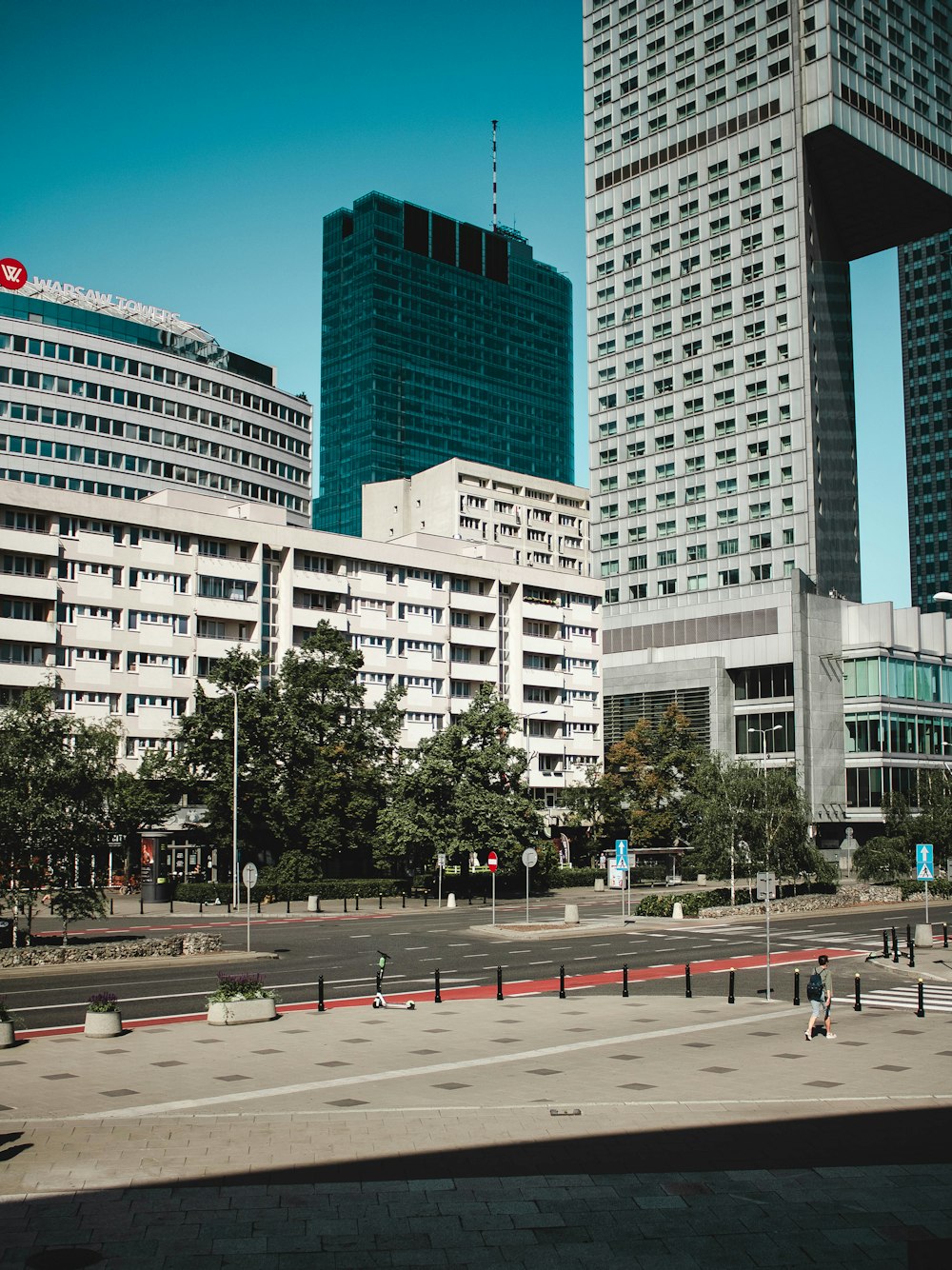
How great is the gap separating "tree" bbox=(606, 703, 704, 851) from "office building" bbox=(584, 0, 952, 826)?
14650 mm

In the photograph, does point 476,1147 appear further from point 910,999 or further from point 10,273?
point 10,273

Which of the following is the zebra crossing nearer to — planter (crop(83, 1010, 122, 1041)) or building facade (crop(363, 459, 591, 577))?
planter (crop(83, 1010, 122, 1041))

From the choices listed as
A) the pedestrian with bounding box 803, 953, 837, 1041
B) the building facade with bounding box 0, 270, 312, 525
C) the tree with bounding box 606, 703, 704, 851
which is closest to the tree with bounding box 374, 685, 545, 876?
the tree with bounding box 606, 703, 704, 851

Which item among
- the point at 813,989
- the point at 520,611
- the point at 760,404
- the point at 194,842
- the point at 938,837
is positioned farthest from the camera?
the point at 760,404

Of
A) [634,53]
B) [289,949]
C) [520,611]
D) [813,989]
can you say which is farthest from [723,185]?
[813,989]

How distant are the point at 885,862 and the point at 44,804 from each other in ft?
171

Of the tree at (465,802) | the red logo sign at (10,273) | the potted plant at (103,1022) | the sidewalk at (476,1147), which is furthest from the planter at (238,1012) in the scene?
the red logo sign at (10,273)

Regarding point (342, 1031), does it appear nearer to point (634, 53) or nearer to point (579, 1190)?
point (579, 1190)

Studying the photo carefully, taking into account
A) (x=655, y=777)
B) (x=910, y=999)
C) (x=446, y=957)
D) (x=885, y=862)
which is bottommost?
(x=446, y=957)

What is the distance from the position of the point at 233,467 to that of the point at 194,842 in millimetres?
51858

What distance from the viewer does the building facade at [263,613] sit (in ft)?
262

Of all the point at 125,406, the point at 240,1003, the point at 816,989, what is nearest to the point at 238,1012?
the point at 240,1003

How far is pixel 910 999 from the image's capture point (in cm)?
3120

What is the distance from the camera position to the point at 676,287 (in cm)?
12494
